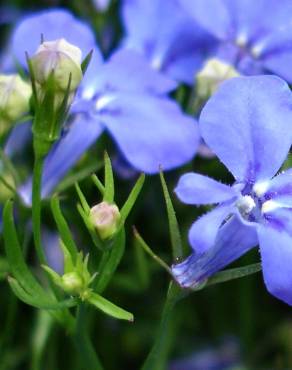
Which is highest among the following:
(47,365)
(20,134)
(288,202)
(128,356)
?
(288,202)

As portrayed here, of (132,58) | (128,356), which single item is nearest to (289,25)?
(132,58)

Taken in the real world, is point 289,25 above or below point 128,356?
above

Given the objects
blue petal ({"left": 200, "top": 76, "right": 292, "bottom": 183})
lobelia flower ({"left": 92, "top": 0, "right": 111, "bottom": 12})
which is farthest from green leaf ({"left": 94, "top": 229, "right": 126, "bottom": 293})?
lobelia flower ({"left": 92, "top": 0, "right": 111, "bottom": 12})

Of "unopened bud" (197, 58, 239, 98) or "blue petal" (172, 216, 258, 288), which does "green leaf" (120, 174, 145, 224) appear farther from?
"unopened bud" (197, 58, 239, 98)

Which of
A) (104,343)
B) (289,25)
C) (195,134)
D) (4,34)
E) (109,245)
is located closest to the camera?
(109,245)

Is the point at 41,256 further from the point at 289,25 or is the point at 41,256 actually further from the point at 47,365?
the point at 289,25

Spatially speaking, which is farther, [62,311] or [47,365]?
[47,365]
